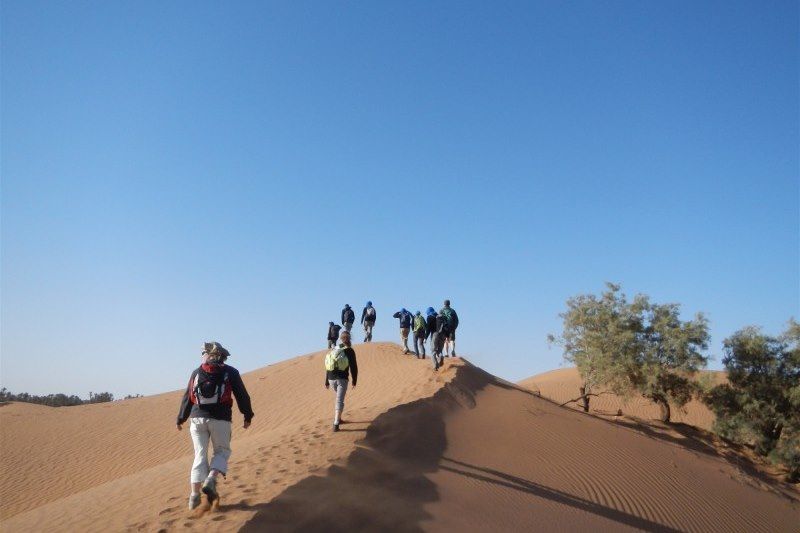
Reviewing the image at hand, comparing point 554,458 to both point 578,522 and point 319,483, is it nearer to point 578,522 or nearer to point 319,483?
point 578,522

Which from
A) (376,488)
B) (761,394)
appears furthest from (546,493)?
(761,394)

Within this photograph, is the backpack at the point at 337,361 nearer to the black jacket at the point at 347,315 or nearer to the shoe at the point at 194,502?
the shoe at the point at 194,502

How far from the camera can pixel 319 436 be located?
992 cm

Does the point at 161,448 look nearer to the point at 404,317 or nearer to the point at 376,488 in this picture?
the point at 404,317

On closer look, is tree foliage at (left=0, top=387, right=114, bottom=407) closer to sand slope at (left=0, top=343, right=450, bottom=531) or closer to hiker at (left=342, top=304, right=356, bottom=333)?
sand slope at (left=0, top=343, right=450, bottom=531)

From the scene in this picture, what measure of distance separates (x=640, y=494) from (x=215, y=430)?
29.2 feet

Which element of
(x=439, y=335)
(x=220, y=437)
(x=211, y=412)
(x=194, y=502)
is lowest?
(x=194, y=502)

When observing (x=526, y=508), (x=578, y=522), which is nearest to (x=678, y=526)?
(x=578, y=522)

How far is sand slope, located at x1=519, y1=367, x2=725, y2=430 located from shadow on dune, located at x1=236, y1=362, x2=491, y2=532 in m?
13.3

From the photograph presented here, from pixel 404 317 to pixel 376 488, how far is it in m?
12.7

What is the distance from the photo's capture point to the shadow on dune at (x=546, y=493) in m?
9.26

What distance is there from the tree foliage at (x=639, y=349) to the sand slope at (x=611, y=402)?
0.95 m

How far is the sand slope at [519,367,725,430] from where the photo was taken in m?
28.1

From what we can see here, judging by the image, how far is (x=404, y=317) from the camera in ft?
66.9
